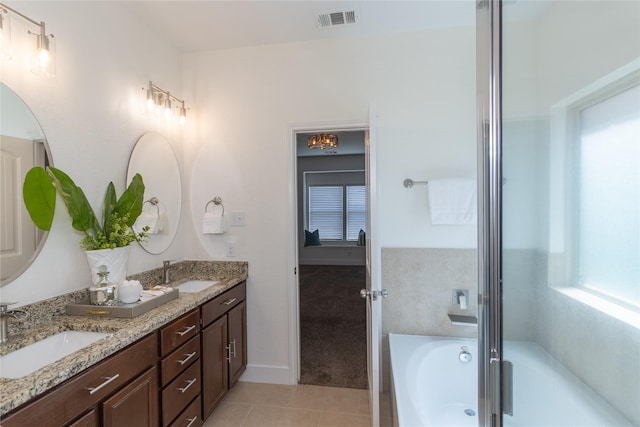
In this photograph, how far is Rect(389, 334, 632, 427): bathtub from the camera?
71cm

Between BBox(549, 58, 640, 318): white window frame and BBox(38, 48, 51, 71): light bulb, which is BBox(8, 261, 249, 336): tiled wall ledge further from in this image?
BBox(549, 58, 640, 318): white window frame

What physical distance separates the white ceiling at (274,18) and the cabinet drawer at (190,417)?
2510mm

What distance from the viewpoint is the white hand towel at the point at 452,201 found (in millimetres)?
2100

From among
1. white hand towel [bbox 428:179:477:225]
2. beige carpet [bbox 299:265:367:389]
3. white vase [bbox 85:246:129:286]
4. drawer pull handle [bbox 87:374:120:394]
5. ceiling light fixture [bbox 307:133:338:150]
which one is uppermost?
ceiling light fixture [bbox 307:133:338:150]

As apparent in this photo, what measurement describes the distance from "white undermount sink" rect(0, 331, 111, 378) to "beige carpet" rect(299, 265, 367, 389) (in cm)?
165

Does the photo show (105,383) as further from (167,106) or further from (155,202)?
(167,106)

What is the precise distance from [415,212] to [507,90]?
1.61 metres

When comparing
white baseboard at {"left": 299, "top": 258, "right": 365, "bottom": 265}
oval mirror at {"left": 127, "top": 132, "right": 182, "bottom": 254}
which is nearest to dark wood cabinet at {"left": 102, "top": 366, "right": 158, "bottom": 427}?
oval mirror at {"left": 127, "top": 132, "right": 182, "bottom": 254}

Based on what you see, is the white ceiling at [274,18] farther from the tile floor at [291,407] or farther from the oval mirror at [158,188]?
the tile floor at [291,407]

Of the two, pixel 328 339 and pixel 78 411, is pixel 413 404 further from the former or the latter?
pixel 328 339

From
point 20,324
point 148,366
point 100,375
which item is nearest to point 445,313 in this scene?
point 148,366

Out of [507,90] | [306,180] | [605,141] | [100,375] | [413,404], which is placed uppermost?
[306,180]

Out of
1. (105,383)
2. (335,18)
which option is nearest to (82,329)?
(105,383)

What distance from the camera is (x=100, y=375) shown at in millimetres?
1095
